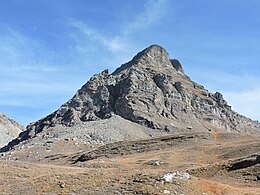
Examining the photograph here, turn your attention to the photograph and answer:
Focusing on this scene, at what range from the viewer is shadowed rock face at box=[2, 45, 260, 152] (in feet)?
508

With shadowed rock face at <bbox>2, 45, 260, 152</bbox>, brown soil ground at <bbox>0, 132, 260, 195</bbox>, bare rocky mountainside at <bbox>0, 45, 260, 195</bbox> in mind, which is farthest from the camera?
shadowed rock face at <bbox>2, 45, 260, 152</bbox>

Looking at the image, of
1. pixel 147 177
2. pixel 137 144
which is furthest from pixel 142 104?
pixel 147 177

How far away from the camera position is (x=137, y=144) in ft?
363

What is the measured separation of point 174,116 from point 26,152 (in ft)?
201

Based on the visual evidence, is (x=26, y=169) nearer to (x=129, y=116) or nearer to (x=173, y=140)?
(x=173, y=140)

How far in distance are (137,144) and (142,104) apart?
157 feet

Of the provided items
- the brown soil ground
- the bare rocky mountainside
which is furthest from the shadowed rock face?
the brown soil ground

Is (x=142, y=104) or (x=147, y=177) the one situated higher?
(x=142, y=104)

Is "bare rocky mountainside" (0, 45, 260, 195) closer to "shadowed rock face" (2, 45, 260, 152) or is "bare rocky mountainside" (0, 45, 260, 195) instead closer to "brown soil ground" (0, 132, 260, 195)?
"brown soil ground" (0, 132, 260, 195)

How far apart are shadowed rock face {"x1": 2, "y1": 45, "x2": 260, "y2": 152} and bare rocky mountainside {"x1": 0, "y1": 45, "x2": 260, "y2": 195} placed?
15.8 inches

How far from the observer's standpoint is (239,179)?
44312mm

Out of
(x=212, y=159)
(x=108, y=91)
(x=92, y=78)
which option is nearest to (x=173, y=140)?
(x=212, y=159)

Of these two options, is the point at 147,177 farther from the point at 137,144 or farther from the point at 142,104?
the point at 142,104

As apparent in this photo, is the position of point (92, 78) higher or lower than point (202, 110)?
higher
